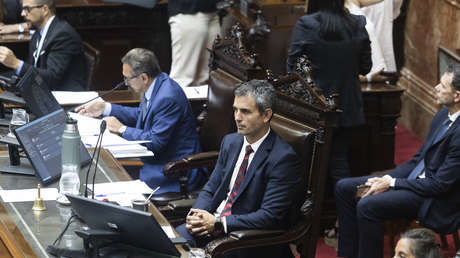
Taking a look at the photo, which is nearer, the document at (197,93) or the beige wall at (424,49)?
the document at (197,93)

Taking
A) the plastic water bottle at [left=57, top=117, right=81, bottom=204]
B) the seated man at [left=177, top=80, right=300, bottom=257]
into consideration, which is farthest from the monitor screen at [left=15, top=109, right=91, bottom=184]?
the seated man at [left=177, top=80, right=300, bottom=257]

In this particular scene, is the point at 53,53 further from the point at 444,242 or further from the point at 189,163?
the point at 444,242

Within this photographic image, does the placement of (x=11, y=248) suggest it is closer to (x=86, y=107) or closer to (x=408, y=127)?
(x=86, y=107)

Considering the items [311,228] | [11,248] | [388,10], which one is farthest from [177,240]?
[388,10]

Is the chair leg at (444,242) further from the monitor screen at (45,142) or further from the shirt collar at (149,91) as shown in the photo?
the monitor screen at (45,142)

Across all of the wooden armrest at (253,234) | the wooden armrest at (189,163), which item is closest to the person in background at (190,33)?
the wooden armrest at (189,163)

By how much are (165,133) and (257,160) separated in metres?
1.04

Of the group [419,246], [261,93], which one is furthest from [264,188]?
[419,246]

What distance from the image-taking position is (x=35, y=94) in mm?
5121

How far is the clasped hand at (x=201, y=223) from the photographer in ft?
13.6

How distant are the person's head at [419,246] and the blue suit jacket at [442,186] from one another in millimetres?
1143

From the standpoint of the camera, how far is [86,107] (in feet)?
18.2

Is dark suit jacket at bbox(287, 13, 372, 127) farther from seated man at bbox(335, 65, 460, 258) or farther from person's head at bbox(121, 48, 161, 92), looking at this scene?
person's head at bbox(121, 48, 161, 92)

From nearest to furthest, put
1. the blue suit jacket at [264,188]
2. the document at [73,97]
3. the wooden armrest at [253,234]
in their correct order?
the wooden armrest at [253,234] < the blue suit jacket at [264,188] < the document at [73,97]
